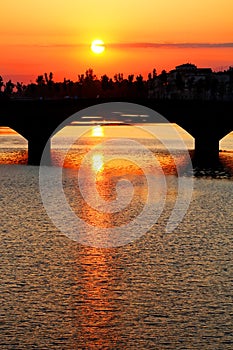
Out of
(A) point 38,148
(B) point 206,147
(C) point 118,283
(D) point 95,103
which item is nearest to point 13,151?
(A) point 38,148

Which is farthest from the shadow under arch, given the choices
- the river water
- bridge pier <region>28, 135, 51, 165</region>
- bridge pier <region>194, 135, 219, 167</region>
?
the river water

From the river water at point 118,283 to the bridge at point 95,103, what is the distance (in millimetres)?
41868

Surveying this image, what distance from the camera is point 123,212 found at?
181 feet

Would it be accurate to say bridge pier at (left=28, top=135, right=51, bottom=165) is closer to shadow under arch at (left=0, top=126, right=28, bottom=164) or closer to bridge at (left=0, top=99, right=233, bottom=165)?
bridge at (left=0, top=99, right=233, bottom=165)

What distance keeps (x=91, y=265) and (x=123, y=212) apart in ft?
54.0

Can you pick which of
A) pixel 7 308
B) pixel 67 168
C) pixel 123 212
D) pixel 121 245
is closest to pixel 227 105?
pixel 67 168

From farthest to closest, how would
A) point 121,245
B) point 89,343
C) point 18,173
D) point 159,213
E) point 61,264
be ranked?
point 18,173 → point 159,213 → point 121,245 → point 61,264 → point 89,343

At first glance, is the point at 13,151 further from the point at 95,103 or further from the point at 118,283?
the point at 118,283

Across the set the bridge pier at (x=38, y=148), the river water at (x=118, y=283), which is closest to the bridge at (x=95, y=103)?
the bridge pier at (x=38, y=148)

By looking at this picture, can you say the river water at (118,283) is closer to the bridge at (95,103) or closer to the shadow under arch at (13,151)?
the shadow under arch at (13,151)

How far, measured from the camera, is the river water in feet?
93.7

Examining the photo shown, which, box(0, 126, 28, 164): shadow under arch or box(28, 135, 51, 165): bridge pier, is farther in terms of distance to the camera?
box(28, 135, 51, 165): bridge pier

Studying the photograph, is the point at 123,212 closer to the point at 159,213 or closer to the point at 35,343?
the point at 159,213

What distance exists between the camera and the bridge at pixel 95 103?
101m
